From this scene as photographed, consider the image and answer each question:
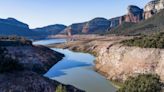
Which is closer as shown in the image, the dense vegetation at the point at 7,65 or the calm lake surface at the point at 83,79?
the dense vegetation at the point at 7,65

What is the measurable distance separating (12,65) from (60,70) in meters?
43.8

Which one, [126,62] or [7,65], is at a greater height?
[7,65]

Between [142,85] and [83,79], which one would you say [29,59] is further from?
[142,85]

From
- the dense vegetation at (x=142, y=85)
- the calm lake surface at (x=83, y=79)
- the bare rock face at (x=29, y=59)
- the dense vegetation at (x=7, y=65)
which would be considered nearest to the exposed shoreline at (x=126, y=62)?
the calm lake surface at (x=83, y=79)

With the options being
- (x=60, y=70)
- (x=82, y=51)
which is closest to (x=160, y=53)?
(x=60, y=70)

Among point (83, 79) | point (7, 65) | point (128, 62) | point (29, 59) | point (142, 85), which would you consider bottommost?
point (83, 79)

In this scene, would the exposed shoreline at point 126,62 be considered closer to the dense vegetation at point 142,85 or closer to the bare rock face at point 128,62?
the bare rock face at point 128,62

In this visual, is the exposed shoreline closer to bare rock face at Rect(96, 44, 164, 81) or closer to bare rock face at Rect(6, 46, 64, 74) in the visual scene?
bare rock face at Rect(96, 44, 164, 81)

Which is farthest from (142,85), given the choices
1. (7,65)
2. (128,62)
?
(128,62)

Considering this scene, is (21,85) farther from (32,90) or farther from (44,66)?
(44,66)

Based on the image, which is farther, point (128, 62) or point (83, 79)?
point (83, 79)

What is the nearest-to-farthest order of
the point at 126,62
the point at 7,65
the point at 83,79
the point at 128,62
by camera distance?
1. the point at 7,65
2. the point at 128,62
3. the point at 126,62
4. the point at 83,79

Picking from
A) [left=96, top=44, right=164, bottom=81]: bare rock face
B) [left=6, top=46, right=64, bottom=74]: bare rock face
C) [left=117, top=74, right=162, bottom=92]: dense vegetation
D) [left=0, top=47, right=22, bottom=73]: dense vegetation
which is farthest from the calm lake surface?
[left=117, top=74, right=162, bottom=92]: dense vegetation

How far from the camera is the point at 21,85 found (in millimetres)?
47281
